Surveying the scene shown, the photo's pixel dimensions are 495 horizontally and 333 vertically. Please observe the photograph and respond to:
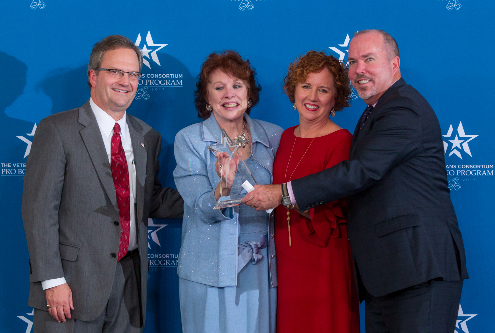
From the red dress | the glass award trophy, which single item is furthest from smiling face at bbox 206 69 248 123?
the red dress

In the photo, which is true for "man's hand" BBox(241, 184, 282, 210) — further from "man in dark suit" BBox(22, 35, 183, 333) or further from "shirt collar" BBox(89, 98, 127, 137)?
"shirt collar" BBox(89, 98, 127, 137)

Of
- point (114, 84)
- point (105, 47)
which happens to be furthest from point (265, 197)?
point (105, 47)

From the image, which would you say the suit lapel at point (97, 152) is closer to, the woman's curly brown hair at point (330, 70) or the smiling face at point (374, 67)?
the woman's curly brown hair at point (330, 70)

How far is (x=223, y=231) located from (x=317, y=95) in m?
0.84

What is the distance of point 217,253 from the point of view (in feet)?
6.98

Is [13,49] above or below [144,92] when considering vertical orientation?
above

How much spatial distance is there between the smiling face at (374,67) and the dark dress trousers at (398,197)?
14 centimetres

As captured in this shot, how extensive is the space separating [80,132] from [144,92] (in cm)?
81

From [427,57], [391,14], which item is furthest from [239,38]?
[427,57]

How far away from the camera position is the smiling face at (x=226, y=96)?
7.46 feet

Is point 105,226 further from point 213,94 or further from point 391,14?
point 391,14

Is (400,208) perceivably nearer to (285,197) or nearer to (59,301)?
(285,197)

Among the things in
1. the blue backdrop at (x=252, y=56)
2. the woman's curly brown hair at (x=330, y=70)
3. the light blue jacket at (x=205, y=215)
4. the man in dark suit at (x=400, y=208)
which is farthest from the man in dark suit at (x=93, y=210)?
the woman's curly brown hair at (x=330, y=70)

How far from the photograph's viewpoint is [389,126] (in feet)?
6.21
